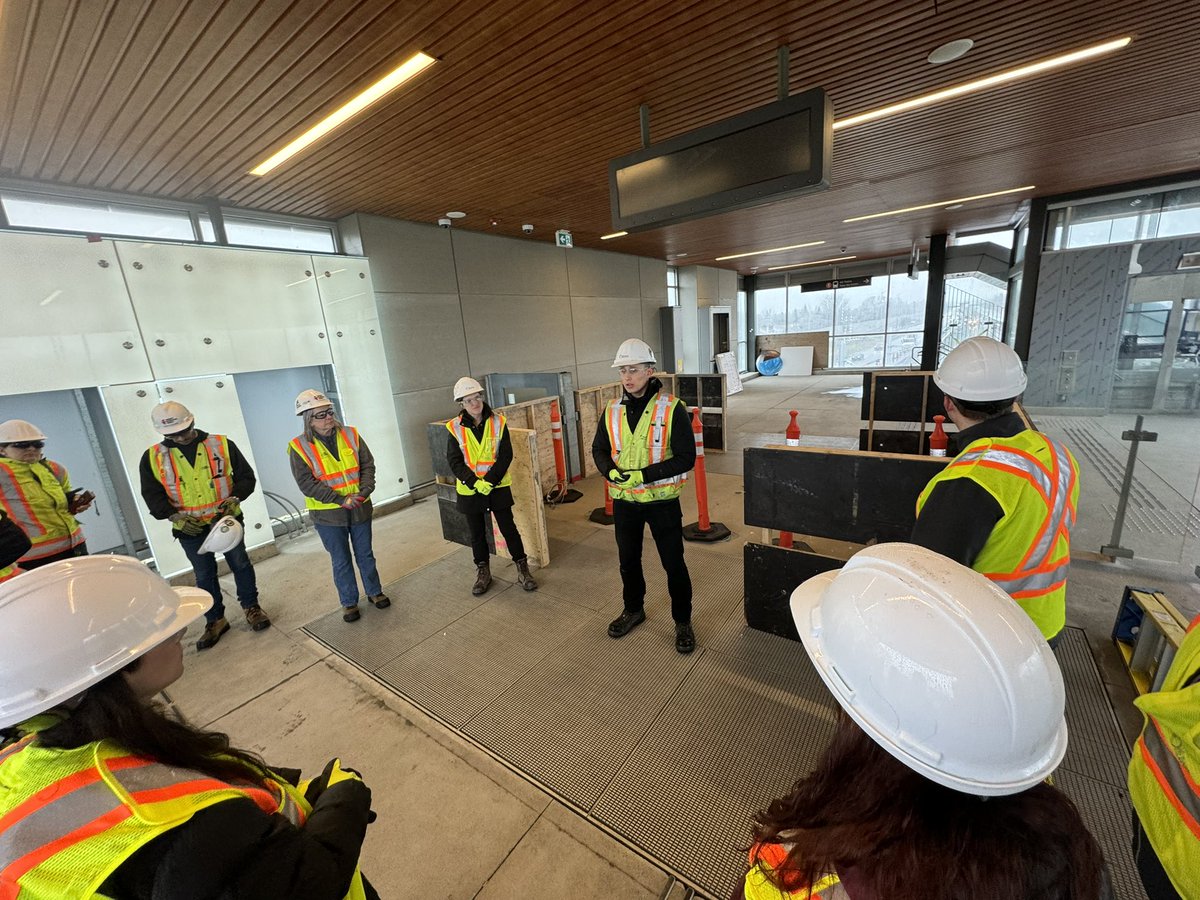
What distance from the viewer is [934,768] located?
28.8 inches

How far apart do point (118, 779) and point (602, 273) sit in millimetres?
10380

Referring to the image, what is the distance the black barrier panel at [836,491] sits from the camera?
2.67m

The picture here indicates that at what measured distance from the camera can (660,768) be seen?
238 cm

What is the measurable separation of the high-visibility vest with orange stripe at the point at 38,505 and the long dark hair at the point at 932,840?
4.28 m

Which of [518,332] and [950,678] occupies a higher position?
[518,332]

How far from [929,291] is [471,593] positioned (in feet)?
44.8

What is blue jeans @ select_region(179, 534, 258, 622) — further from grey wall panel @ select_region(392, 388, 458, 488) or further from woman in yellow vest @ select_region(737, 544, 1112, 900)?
woman in yellow vest @ select_region(737, 544, 1112, 900)

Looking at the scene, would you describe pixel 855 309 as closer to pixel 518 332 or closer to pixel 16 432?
pixel 518 332

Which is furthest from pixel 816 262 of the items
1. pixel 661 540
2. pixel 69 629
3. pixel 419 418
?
pixel 69 629

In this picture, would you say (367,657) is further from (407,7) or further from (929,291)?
(929,291)

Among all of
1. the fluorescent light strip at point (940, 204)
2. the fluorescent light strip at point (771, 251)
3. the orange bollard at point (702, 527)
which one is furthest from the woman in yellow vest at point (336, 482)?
the fluorescent light strip at point (771, 251)

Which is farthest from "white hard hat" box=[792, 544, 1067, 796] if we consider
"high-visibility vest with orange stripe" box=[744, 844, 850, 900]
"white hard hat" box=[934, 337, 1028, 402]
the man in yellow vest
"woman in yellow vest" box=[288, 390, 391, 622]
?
the man in yellow vest

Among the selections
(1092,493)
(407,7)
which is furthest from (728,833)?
(1092,493)

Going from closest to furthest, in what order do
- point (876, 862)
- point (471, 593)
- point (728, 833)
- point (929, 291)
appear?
point (876, 862), point (728, 833), point (471, 593), point (929, 291)
